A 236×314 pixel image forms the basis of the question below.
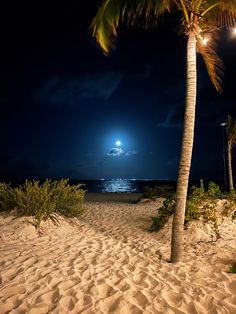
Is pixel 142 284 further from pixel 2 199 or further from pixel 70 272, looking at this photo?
pixel 2 199

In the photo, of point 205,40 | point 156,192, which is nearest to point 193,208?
point 205,40

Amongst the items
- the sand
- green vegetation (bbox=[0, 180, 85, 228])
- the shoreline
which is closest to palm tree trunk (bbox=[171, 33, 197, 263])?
the sand

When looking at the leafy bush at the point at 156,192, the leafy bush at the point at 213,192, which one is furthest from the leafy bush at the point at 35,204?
the leafy bush at the point at 156,192

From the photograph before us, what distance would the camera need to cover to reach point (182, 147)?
5.23 m

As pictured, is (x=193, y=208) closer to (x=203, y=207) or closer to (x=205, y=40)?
(x=203, y=207)

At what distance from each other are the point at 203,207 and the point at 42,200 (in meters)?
4.61

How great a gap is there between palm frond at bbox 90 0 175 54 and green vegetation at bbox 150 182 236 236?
15.0 ft

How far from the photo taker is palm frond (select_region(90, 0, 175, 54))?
19.0 ft

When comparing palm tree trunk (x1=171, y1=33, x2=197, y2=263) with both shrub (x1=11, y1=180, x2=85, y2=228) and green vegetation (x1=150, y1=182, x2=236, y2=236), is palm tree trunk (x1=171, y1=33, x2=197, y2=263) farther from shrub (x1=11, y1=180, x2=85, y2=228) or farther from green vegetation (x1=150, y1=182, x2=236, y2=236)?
shrub (x1=11, y1=180, x2=85, y2=228)

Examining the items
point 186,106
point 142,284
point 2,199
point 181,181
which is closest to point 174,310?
point 142,284

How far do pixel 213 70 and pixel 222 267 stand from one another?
14.5 ft

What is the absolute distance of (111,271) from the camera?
479 centimetres

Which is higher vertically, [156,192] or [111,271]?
[156,192]

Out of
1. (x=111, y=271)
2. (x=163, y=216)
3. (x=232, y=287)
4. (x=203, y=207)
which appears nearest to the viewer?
(x=232, y=287)
